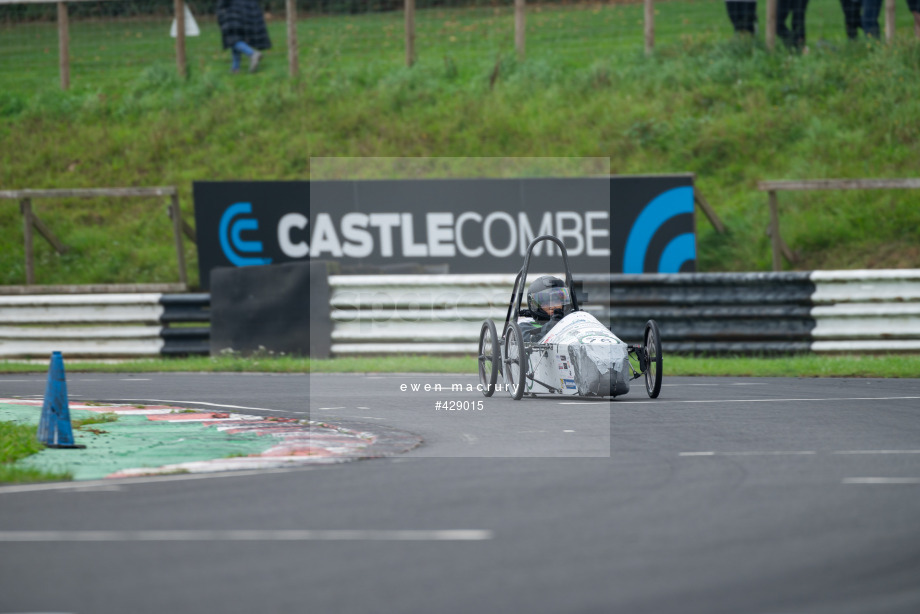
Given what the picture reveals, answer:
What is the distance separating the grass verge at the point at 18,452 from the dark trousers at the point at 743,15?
17.6 meters

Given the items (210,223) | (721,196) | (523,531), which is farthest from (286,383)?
(721,196)

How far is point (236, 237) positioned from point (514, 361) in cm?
771

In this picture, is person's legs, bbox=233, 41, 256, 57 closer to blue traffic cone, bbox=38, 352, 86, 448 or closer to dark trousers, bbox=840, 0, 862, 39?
dark trousers, bbox=840, 0, 862, 39

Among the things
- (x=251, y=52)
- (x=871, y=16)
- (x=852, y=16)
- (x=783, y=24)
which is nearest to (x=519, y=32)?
(x=783, y=24)

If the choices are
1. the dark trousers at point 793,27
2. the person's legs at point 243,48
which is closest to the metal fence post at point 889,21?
the dark trousers at point 793,27

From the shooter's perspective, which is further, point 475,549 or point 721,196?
point 721,196

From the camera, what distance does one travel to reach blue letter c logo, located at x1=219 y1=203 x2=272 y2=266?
17.3 metres

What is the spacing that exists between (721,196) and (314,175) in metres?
6.81

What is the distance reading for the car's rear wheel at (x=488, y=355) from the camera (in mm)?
10672

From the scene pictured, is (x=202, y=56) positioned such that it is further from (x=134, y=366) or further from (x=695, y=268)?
(x=695, y=268)

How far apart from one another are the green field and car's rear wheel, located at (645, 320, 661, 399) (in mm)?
7902

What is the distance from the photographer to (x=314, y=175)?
20.8 m

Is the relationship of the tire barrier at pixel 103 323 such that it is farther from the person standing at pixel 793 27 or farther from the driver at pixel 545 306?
the person standing at pixel 793 27

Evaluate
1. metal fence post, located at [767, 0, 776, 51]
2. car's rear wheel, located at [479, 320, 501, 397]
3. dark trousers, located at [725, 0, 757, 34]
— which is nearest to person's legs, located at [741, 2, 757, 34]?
dark trousers, located at [725, 0, 757, 34]
